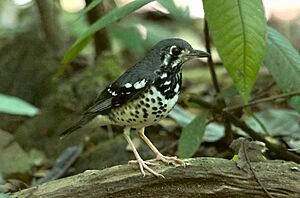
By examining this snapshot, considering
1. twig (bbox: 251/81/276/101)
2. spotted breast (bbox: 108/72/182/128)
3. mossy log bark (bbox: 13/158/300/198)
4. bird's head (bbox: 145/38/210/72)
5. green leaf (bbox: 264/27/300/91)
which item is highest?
bird's head (bbox: 145/38/210/72)

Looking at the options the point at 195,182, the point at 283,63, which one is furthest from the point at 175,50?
the point at 283,63

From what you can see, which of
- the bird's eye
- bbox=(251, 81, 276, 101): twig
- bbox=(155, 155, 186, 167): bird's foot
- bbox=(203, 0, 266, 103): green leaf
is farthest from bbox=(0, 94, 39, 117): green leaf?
bbox=(251, 81, 276, 101): twig

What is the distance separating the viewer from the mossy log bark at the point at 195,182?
3.91 meters

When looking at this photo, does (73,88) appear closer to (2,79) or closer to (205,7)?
(2,79)

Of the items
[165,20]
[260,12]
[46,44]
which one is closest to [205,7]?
[260,12]

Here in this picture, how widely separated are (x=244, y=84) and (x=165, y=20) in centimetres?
649

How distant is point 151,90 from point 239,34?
0.57m

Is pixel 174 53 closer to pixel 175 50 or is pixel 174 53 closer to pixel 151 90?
pixel 175 50

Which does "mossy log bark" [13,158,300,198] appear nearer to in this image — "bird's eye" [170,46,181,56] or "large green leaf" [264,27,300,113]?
"bird's eye" [170,46,181,56]

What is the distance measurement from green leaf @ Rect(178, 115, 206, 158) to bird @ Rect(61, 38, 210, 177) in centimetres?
63

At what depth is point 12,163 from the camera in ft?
18.9

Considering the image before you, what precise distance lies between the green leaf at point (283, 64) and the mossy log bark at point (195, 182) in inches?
31.1

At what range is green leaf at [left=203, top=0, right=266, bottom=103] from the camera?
3.75 m

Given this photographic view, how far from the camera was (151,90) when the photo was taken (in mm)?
4043
